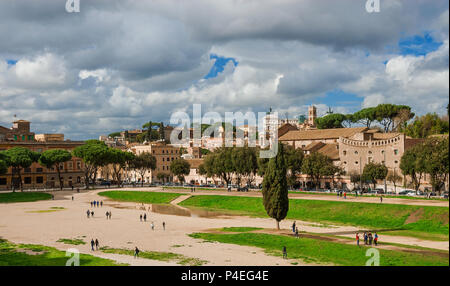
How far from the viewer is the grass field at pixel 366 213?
45.8 metres

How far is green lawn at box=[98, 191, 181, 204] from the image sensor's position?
78062 mm

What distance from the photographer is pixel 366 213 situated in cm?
5159

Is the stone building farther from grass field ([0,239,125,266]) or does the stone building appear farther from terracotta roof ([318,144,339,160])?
grass field ([0,239,125,266])

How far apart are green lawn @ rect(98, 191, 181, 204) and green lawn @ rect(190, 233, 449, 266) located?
36154 mm

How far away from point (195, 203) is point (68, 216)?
2168 centimetres

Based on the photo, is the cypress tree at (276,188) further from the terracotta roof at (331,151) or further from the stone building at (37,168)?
the stone building at (37,168)

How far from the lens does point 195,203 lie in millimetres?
72625

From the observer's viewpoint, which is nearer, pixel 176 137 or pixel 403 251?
pixel 403 251

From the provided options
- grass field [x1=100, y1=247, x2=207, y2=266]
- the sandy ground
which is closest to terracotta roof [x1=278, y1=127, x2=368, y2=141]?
the sandy ground

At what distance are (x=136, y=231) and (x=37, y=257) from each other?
14477mm
